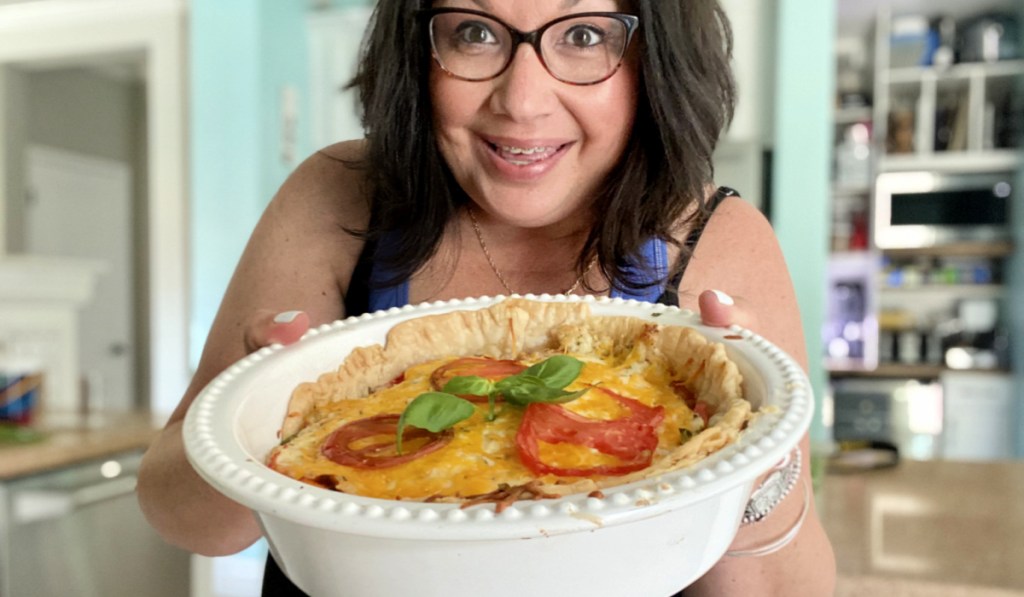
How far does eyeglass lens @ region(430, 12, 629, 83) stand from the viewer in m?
0.61

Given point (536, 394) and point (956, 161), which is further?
point (956, 161)

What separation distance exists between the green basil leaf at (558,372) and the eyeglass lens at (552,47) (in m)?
0.26

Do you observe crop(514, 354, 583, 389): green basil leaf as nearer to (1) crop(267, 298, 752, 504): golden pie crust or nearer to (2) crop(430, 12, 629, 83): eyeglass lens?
(1) crop(267, 298, 752, 504): golden pie crust

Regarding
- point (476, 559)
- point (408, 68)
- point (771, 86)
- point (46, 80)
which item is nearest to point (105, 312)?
point (46, 80)

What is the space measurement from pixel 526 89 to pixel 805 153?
922 millimetres

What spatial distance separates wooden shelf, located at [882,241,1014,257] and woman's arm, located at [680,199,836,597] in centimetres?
409

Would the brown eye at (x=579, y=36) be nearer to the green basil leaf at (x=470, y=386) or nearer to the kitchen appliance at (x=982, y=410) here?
the green basil leaf at (x=470, y=386)

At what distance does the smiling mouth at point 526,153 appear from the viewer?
2.02 feet

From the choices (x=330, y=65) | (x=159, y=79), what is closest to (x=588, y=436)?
(x=330, y=65)

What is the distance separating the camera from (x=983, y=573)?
1.00m

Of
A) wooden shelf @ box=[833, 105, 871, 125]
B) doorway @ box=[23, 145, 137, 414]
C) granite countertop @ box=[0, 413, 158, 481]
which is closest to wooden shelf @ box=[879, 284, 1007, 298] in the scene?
wooden shelf @ box=[833, 105, 871, 125]

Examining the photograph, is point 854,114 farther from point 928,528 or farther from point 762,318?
point 762,318

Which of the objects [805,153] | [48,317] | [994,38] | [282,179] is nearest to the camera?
[805,153]

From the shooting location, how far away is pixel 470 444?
1.54 feet
